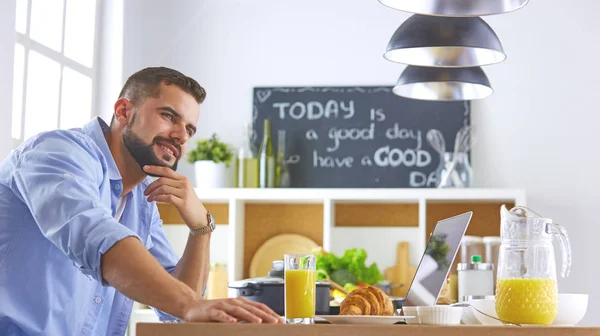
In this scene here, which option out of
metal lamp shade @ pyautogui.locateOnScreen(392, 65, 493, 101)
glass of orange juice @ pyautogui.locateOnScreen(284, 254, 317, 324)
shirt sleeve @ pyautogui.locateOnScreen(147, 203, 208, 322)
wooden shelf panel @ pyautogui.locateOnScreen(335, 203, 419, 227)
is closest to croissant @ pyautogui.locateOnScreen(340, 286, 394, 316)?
glass of orange juice @ pyautogui.locateOnScreen(284, 254, 317, 324)

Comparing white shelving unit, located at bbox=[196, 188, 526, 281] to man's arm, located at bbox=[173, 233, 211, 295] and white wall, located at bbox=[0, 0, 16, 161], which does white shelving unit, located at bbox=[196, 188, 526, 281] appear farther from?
man's arm, located at bbox=[173, 233, 211, 295]

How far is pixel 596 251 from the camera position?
4.64 m

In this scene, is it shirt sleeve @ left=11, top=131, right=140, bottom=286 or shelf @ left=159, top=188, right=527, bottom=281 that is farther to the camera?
shelf @ left=159, top=188, right=527, bottom=281

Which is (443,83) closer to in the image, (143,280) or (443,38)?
(443,38)

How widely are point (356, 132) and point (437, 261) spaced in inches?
120

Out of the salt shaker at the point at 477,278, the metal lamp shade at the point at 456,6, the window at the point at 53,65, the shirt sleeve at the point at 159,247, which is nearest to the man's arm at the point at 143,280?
the shirt sleeve at the point at 159,247

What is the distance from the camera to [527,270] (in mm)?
1607

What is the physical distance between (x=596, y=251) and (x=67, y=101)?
2.97 meters

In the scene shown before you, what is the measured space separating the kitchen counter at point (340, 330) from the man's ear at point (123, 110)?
88 centimetres

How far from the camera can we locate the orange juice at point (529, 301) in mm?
1543

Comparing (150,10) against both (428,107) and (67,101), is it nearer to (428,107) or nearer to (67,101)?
(67,101)

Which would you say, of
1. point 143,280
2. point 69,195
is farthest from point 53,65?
point 143,280

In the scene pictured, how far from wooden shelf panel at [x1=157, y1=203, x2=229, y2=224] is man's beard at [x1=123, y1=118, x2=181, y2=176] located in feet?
9.25

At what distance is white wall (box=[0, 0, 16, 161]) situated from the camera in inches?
133
